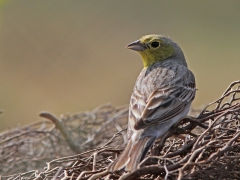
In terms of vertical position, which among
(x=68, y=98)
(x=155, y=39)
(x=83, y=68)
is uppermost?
(x=83, y=68)

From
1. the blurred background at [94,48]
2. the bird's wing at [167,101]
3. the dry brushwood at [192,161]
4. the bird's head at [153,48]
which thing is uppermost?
the blurred background at [94,48]

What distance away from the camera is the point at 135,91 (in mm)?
4785

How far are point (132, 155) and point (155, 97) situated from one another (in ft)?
3.03

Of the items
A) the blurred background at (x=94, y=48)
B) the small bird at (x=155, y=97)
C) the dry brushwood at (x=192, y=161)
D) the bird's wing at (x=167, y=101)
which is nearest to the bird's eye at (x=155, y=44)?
the small bird at (x=155, y=97)

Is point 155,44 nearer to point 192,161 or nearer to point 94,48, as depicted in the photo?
point 192,161

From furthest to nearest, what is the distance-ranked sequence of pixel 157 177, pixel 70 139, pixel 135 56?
pixel 135 56 → pixel 70 139 → pixel 157 177

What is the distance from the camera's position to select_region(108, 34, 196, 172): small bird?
3.93 meters

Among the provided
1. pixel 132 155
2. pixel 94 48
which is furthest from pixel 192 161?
pixel 94 48

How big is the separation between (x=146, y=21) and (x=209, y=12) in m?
1.84

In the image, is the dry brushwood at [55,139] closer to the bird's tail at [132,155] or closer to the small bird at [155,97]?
the small bird at [155,97]

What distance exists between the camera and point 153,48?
18.4ft

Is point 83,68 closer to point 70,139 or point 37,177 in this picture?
point 70,139

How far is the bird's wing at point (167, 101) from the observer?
4196 mm

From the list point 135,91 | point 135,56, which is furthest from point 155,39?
point 135,56
